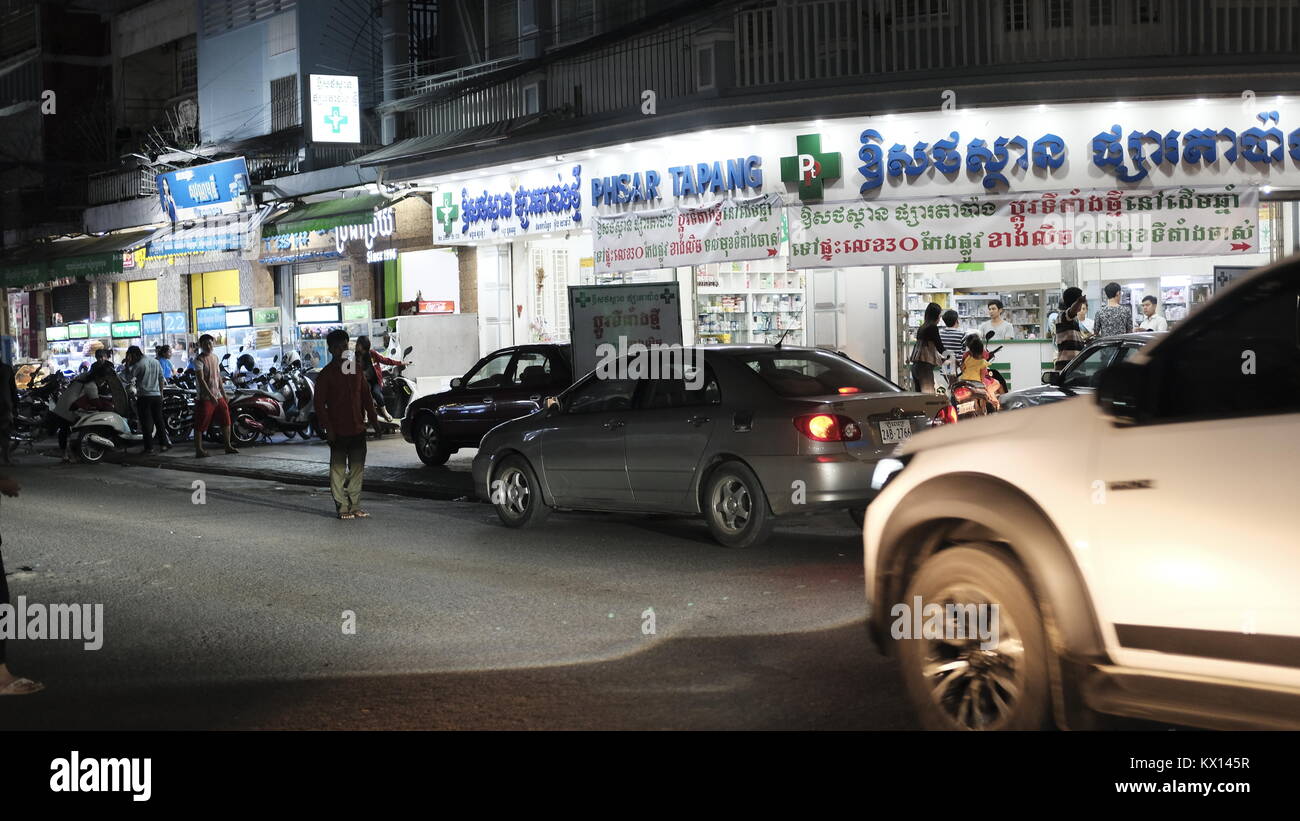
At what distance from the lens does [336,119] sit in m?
25.4

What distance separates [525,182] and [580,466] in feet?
35.3

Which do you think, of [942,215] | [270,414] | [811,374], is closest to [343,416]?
[811,374]

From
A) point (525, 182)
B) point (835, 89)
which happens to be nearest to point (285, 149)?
point (525, 182)

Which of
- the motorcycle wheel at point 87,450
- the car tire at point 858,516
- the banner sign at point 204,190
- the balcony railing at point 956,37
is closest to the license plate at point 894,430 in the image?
the car tire at point 858,516

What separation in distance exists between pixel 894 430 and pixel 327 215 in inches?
671

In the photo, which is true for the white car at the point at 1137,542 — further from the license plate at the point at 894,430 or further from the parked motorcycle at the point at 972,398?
the parked motorcycle at the point at 972,398

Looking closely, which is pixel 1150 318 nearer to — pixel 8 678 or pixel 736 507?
pixel 736 507

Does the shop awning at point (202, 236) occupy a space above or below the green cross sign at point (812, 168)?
above

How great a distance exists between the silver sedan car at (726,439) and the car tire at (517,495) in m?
0.02

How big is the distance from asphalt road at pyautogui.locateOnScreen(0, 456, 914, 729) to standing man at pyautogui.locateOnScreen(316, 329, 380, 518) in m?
0.46

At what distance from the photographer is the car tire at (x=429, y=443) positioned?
18.8 m

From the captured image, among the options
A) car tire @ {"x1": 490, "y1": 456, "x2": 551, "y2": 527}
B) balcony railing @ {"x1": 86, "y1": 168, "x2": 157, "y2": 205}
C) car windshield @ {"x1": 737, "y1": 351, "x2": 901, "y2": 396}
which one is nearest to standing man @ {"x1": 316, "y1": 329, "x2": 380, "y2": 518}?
car tire @ {"x1": 490, "y1": 456, "x2": 551, "y2": 527}

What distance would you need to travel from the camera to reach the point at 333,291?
92.4ft
